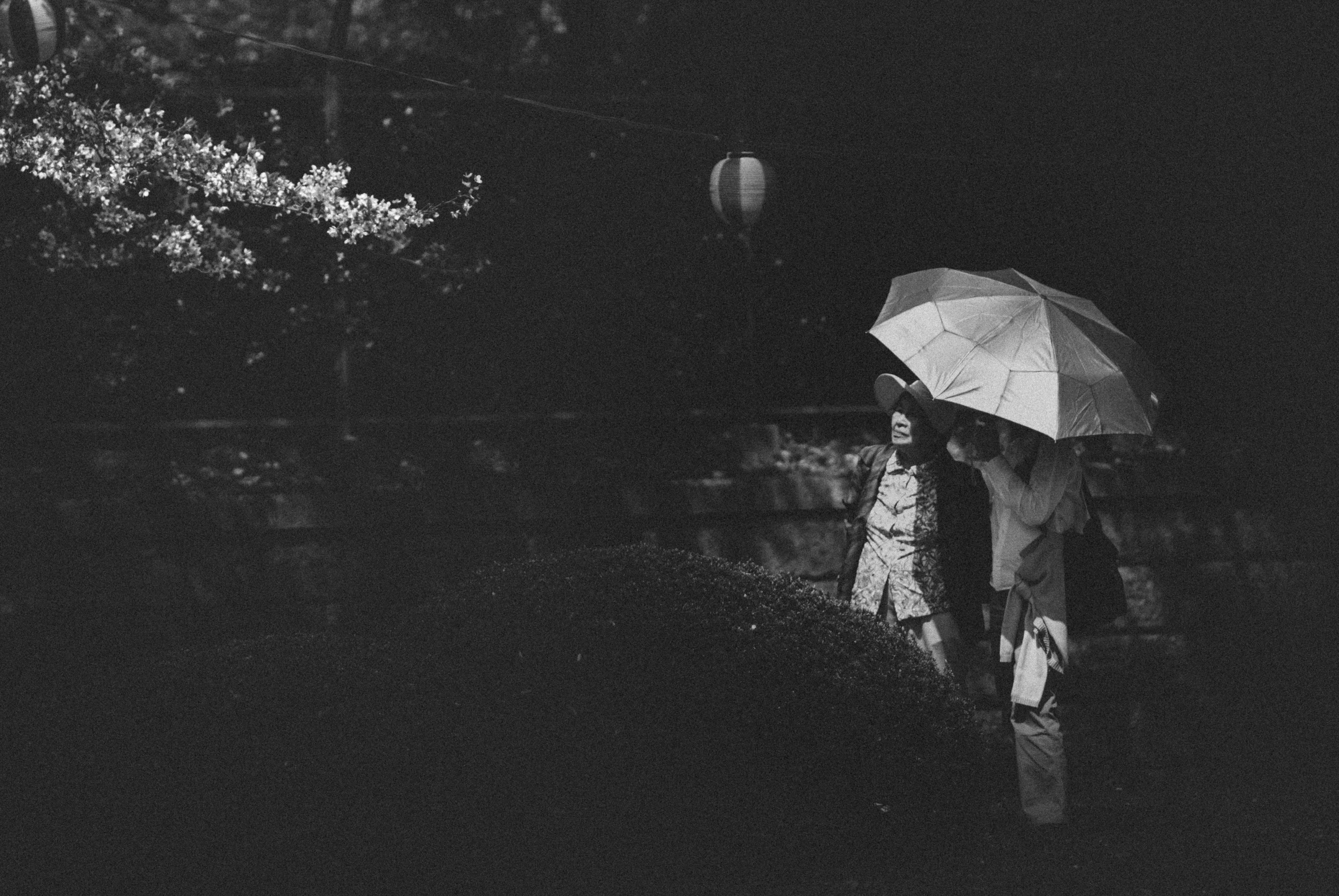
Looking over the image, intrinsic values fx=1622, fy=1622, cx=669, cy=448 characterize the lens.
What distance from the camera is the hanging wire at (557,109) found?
7023mm

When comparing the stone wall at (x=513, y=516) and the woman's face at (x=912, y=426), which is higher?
the woman's face at (x=912, y=426)

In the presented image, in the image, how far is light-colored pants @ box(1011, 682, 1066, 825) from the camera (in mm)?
6320

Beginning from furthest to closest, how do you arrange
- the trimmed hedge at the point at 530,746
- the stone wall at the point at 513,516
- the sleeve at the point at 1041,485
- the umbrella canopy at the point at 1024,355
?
1. the stone wall at the point at 513,516
2. the sleeve at the point at 1041,485
3. the umbrella canopy at the point at 1024,355
4. the trimmed hedge at the point at 530,746

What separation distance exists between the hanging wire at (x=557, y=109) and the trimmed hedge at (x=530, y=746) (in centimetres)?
270

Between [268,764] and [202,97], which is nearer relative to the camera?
[268,764]

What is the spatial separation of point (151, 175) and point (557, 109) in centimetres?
184

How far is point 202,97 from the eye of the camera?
7.82 meters

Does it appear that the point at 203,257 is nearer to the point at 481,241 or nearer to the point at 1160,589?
the point at 481,241

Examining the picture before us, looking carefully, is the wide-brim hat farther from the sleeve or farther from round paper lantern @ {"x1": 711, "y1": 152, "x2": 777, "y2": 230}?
round paper lantern @ {"x1": 711, "y1": 152, "x2": 777, "y2": 230}

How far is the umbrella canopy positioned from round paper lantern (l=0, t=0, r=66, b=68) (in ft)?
11.0

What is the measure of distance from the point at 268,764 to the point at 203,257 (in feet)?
10.7

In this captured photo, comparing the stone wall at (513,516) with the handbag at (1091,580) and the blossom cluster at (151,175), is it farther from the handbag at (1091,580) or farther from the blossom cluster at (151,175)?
the handbag at (1091,580)

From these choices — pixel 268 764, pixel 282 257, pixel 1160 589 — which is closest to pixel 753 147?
pixel 282 257

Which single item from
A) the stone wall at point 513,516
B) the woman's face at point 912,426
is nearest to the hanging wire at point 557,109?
the stone wall at point 513,516
